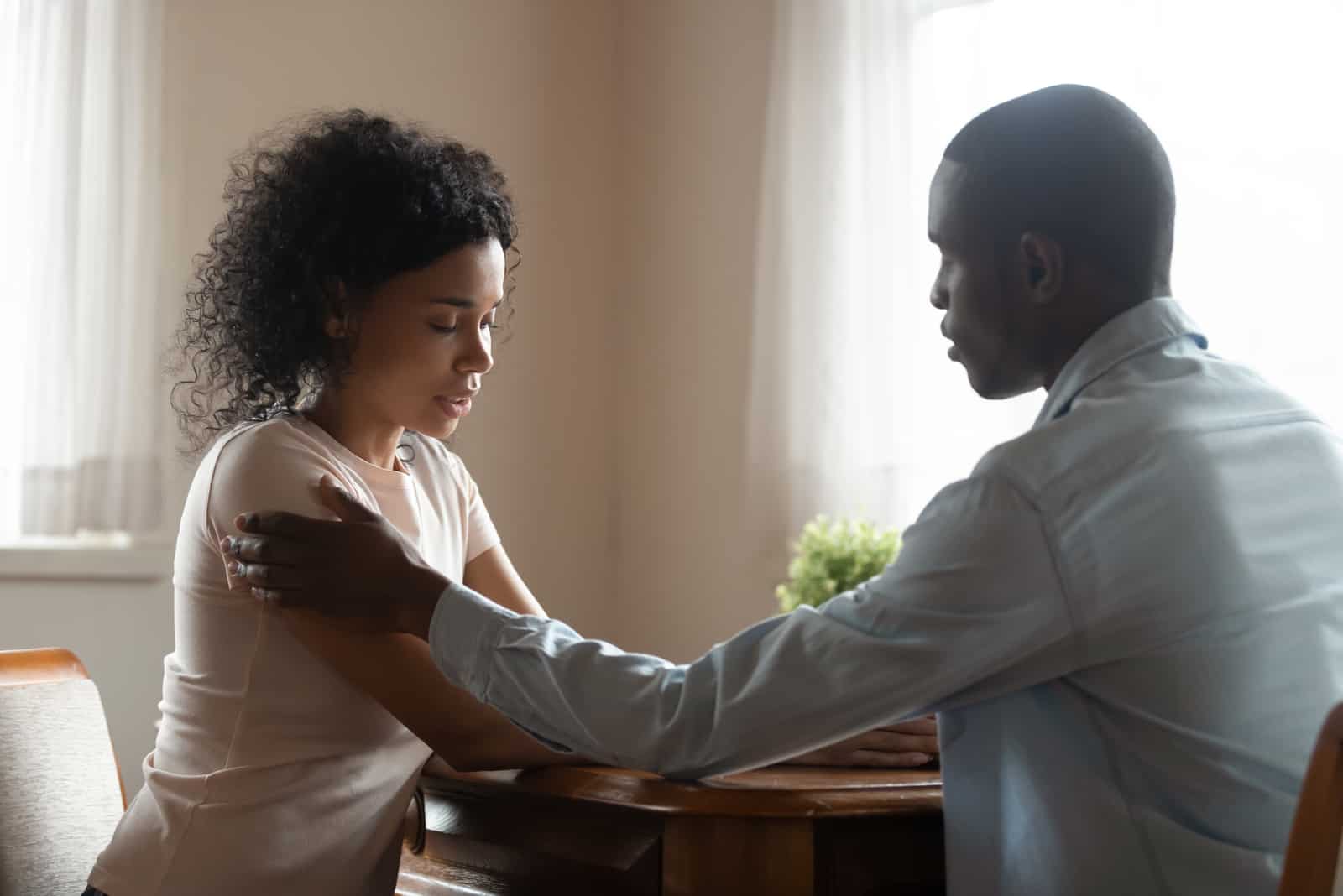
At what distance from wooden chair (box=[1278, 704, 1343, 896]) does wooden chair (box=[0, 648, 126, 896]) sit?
1258 mm

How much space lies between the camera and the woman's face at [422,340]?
1.51m

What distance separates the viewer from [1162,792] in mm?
1015

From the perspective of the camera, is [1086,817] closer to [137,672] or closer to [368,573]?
[368,573]

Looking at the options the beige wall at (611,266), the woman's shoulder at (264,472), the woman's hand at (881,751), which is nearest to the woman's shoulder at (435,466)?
the woman's shoulder at (264,472)

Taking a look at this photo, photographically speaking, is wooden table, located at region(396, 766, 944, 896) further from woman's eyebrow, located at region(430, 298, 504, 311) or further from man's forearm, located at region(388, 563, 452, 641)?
woman's eyebrow, located at region(430, 298, 504, 311)

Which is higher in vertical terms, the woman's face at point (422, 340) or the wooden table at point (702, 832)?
the woman's face at point (422, 340)

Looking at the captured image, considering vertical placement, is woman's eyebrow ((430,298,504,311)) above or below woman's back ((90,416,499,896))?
above

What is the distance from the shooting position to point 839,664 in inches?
41.1

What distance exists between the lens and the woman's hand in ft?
4.02

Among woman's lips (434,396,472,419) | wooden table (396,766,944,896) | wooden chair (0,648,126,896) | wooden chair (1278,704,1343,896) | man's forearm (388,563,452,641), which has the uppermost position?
woman's lips (434,396,472,419)

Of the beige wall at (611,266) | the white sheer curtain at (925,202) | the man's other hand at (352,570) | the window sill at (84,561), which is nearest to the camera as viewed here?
the man's other hand at (352,570)

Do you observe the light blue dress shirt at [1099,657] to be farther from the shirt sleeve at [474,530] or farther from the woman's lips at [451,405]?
the shirt sleeve at [474,530]

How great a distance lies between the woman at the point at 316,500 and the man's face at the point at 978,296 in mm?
540

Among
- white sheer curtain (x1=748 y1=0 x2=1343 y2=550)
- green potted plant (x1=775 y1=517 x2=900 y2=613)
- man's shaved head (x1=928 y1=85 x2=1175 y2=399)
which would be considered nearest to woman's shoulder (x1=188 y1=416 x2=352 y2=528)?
man's shaved head (x1=928 y1=85 x2=1175 y2=399)
